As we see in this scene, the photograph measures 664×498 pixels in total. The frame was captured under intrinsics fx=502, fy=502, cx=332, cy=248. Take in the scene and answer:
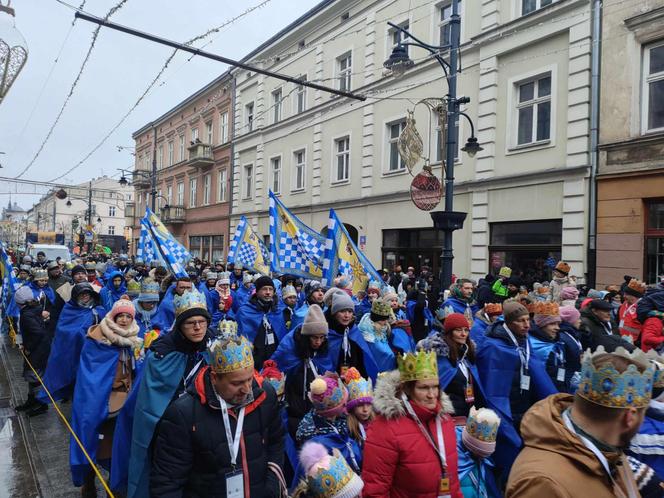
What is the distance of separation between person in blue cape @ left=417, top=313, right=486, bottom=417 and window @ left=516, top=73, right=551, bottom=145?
1048cm

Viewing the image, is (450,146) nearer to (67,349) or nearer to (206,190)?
(67,349)

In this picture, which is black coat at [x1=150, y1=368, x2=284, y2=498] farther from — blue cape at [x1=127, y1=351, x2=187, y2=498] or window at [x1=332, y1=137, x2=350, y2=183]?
window at [x1=332, y1=137, x2=350, y2=183]

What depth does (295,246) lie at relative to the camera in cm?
981

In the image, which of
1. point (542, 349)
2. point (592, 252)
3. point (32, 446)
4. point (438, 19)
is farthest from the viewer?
point (438, 19)

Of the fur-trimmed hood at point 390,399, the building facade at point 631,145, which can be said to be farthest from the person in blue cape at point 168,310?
the building facade at point 631,145

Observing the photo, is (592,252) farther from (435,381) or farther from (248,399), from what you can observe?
(248,399)

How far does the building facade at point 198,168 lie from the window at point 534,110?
19.4 m

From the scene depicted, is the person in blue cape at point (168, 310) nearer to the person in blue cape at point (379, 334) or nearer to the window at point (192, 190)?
the person in blue cape at point (379, 334)

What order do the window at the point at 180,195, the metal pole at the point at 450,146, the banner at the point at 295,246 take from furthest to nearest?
the window at the point at 180,195, the banner at the point at 295,246, the metal pole at the point at 450,146

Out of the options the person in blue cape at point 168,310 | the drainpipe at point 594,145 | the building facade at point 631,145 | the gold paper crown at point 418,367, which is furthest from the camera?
the drainpipe at point 594,145

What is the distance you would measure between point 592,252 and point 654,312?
6.40 metres

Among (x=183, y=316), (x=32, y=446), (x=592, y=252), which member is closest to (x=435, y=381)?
(x=183, y=316)

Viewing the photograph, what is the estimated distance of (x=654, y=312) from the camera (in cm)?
566

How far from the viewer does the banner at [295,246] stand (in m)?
9.67
